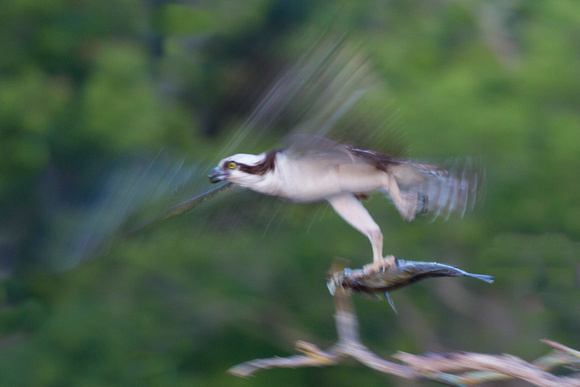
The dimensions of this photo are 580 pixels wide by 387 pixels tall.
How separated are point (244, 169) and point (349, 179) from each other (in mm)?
310

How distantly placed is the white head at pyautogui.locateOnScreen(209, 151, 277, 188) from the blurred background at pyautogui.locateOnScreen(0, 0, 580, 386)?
4.21 meters

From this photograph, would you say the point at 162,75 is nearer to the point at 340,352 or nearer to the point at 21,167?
the point at 21,167

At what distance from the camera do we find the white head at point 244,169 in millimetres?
2152

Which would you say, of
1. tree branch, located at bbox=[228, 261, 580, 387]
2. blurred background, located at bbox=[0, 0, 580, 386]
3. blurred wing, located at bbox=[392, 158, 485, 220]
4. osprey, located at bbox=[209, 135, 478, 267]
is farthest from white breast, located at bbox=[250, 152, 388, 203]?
blurred background, located at bbox=[0, 0, 580, 386]

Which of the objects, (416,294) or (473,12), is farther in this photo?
(473,12)

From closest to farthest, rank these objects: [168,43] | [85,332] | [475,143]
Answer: [475,143], [85,332], [168,43]

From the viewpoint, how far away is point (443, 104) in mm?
6898

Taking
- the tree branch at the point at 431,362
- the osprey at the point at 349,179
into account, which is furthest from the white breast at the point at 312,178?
the tree branch at the point at 431,362

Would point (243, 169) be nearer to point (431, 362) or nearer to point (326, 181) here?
point (326, 181)

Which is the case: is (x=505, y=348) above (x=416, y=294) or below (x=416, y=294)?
below

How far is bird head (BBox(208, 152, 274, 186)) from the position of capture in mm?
2152

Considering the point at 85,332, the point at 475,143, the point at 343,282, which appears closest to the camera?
the point at 343,282

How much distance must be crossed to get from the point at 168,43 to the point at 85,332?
3.07 metres

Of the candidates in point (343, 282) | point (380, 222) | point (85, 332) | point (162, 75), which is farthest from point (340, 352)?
point (162, 75)
